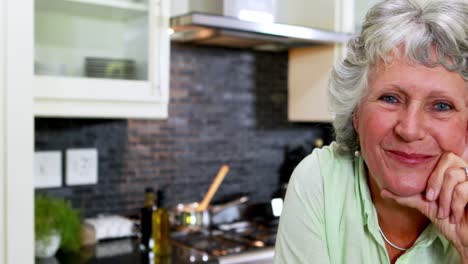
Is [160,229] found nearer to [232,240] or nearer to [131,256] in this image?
[131,256]

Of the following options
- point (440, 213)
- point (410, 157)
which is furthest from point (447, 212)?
point (410, 157)

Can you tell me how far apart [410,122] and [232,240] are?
53.1 inches

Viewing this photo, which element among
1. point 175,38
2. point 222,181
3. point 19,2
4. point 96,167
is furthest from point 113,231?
point 19,2

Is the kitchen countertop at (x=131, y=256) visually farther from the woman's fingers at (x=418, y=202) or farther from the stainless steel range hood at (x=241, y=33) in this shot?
the woman's fingers at (x=418, y=202)

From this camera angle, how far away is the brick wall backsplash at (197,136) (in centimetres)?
237

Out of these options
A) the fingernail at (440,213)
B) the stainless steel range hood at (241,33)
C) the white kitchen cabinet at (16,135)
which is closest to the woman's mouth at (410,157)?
the fingernail at (440,213)

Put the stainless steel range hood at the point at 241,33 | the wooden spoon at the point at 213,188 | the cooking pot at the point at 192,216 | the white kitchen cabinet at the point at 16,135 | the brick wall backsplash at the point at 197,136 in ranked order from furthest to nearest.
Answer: the wooden spoon at the point at 213,188, the cooking pot at the point at 192,216, the brick wall backsplash at the point at 197,136, the stainless steel range hood at the point at 241,33, the white kitchen cabinet at the point at 16,135

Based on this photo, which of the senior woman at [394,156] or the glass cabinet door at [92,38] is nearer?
the senior woman at [394,156]

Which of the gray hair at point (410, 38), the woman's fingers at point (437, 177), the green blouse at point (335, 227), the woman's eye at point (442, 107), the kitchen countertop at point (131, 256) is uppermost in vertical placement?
the gray hair at point (410, 38)

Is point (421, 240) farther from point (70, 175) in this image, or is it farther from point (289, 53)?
point (289, 53)

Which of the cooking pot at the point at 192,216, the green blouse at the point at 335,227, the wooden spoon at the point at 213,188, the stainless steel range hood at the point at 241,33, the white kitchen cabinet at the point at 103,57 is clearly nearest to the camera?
the green blouse at the point at 335,227

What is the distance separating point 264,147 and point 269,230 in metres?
0.52

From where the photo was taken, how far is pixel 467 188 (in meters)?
1.11

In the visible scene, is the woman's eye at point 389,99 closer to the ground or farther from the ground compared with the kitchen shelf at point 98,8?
closer to the ground
